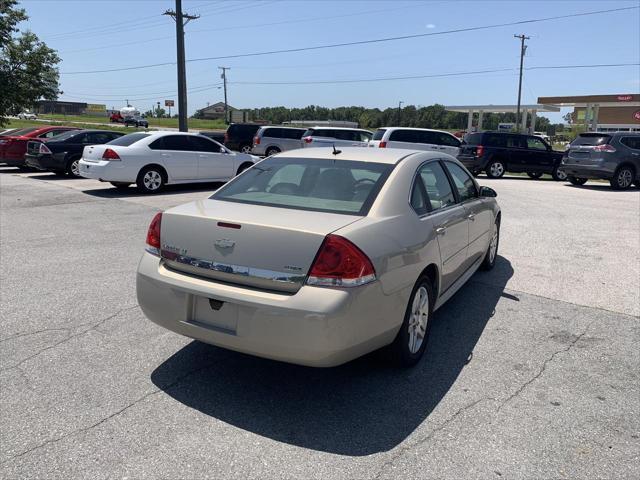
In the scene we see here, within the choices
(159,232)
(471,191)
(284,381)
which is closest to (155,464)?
(284,381)

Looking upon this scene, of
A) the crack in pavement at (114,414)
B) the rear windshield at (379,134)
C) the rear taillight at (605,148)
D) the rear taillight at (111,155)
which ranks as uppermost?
the rear windshield at (379,134)

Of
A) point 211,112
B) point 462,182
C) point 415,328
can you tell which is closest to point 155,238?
point 415,328

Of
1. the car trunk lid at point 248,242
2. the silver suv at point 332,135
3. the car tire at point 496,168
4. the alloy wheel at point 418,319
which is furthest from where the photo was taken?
the silver suv at point 332,135

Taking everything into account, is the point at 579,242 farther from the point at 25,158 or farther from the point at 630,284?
the point at 25,158

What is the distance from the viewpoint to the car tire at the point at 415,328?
12.2ft

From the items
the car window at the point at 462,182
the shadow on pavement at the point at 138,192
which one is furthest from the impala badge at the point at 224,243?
the shadow on pavement at the point at 138,192

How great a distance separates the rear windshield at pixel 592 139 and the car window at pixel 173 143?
40.1ft

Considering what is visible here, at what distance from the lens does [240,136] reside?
26.9 m

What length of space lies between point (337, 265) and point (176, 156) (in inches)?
453

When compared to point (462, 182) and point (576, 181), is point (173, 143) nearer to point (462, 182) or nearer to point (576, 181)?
point (462, 182)

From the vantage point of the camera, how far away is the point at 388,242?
346 centimetres

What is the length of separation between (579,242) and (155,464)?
780 centimetres

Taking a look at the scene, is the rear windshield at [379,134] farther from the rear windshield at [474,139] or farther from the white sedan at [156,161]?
the white sedan at [156,161]

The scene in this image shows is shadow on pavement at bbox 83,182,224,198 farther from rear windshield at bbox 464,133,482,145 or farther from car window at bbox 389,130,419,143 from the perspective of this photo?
rear windshield at bbox 464,133,482,145
